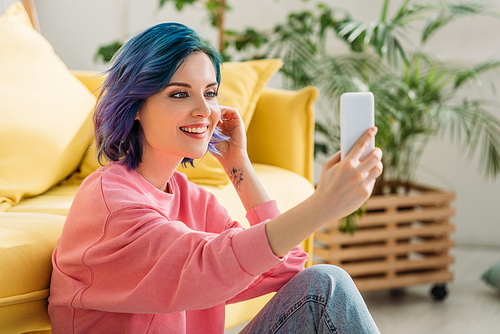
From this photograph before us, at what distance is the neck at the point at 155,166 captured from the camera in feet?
2.64

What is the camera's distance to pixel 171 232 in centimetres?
65

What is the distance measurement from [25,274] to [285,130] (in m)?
0.94

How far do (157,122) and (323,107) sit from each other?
1.90 metres

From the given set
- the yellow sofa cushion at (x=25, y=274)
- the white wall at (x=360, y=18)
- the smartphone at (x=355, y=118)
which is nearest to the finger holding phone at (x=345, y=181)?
the smartphone at (x=355, y=118)

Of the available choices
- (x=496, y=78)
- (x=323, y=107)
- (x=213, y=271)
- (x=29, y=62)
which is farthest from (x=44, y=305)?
(x=496, y=78)

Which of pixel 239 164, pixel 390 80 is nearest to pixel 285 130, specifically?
pixel 390 80

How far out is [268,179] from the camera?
1.38 m

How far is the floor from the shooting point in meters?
1.61

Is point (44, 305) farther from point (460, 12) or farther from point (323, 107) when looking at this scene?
point (323, 107)

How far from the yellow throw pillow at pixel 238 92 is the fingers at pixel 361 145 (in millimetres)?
826

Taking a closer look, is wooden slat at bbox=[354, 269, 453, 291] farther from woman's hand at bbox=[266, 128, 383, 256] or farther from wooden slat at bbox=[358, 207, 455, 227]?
woman's hand at bbox=[266, 128, 383, 256]

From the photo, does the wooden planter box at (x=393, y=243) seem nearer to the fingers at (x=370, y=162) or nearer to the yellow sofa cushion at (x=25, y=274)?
the yellow sofa cushion at (x=25, y=274)

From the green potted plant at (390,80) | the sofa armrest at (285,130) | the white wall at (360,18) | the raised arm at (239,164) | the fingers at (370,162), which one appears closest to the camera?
the fingers at (370,162)

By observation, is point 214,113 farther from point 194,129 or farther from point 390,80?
point 390,80
